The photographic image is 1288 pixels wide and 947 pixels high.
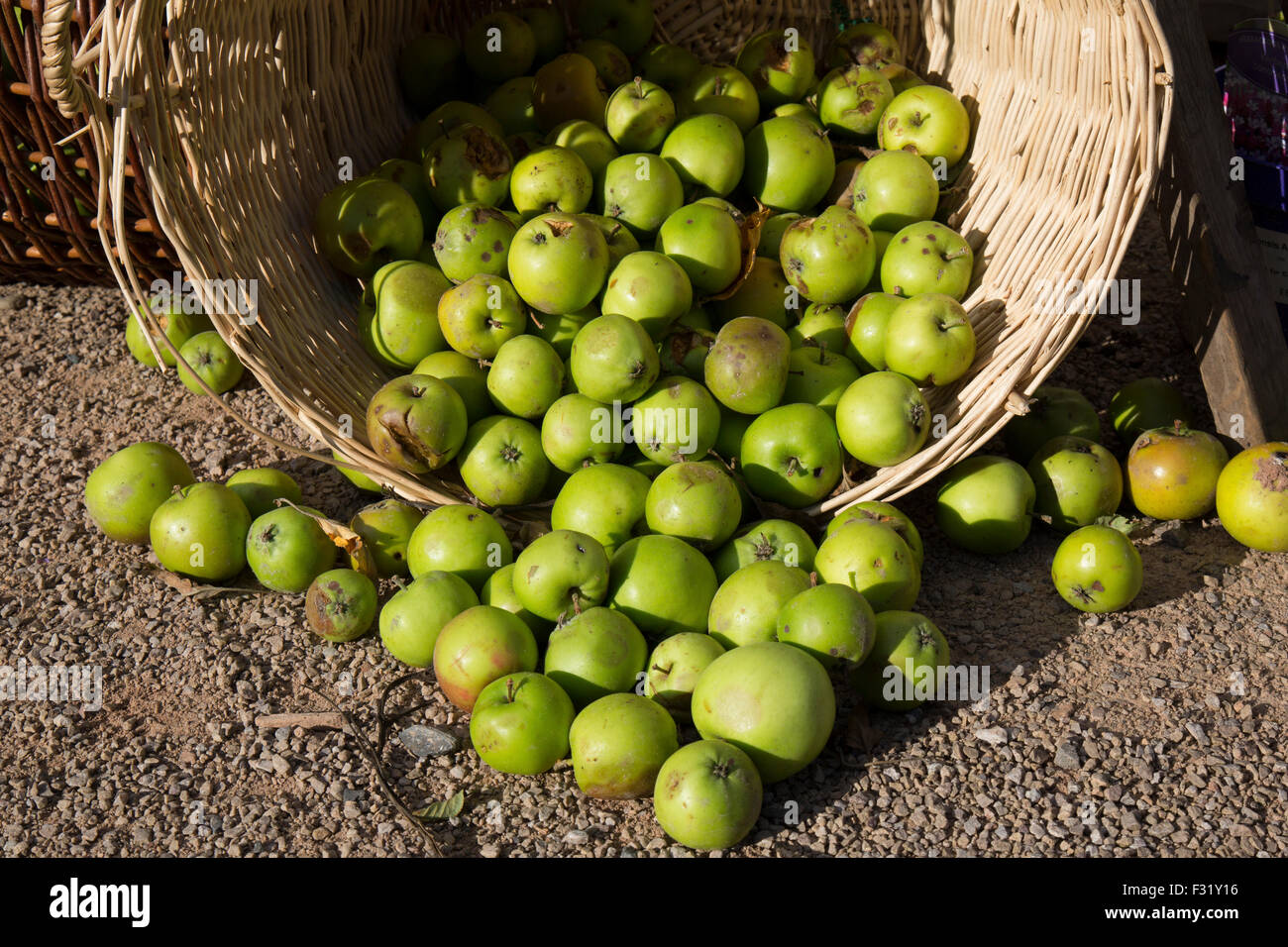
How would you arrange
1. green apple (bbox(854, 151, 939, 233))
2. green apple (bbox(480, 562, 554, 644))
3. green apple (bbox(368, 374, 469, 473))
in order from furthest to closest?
green apple (bbox(854, 151, 939, 233))
green apple (bbox(368, 374, 469, 473))
green apple (bbox(480, 562, 554, 644))

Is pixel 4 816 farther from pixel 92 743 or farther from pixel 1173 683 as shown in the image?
pixel 1173 683

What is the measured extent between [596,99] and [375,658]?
7.45ft

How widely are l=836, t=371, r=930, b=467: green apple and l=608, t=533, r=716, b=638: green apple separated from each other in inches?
25.5

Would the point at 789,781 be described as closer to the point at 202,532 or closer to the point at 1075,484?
the point at 1075,484

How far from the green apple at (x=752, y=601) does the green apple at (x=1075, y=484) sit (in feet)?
3.47

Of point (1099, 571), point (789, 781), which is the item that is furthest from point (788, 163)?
point (789, 781)

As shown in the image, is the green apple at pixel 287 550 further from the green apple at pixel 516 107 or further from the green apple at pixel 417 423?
the green apple at pixel 516 107

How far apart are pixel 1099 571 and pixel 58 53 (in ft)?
9.93

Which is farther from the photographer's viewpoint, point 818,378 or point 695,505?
point 818,378

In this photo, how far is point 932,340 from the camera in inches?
132

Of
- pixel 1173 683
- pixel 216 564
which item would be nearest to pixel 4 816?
pixel 216 564

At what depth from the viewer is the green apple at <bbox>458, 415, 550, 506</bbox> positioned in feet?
11.3

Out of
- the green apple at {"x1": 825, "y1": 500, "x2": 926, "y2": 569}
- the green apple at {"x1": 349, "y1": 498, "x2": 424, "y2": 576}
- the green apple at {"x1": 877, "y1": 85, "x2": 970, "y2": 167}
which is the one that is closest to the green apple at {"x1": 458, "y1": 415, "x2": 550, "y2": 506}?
the green apple at {"x1": 349, "y1": 498, "x2": 424, "y2": 576}

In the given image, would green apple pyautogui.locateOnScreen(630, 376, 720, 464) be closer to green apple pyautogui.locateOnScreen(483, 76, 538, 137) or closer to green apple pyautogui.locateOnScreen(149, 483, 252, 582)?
green apple pyautogui.locateOnScreen(149, 483, 252, 582)
